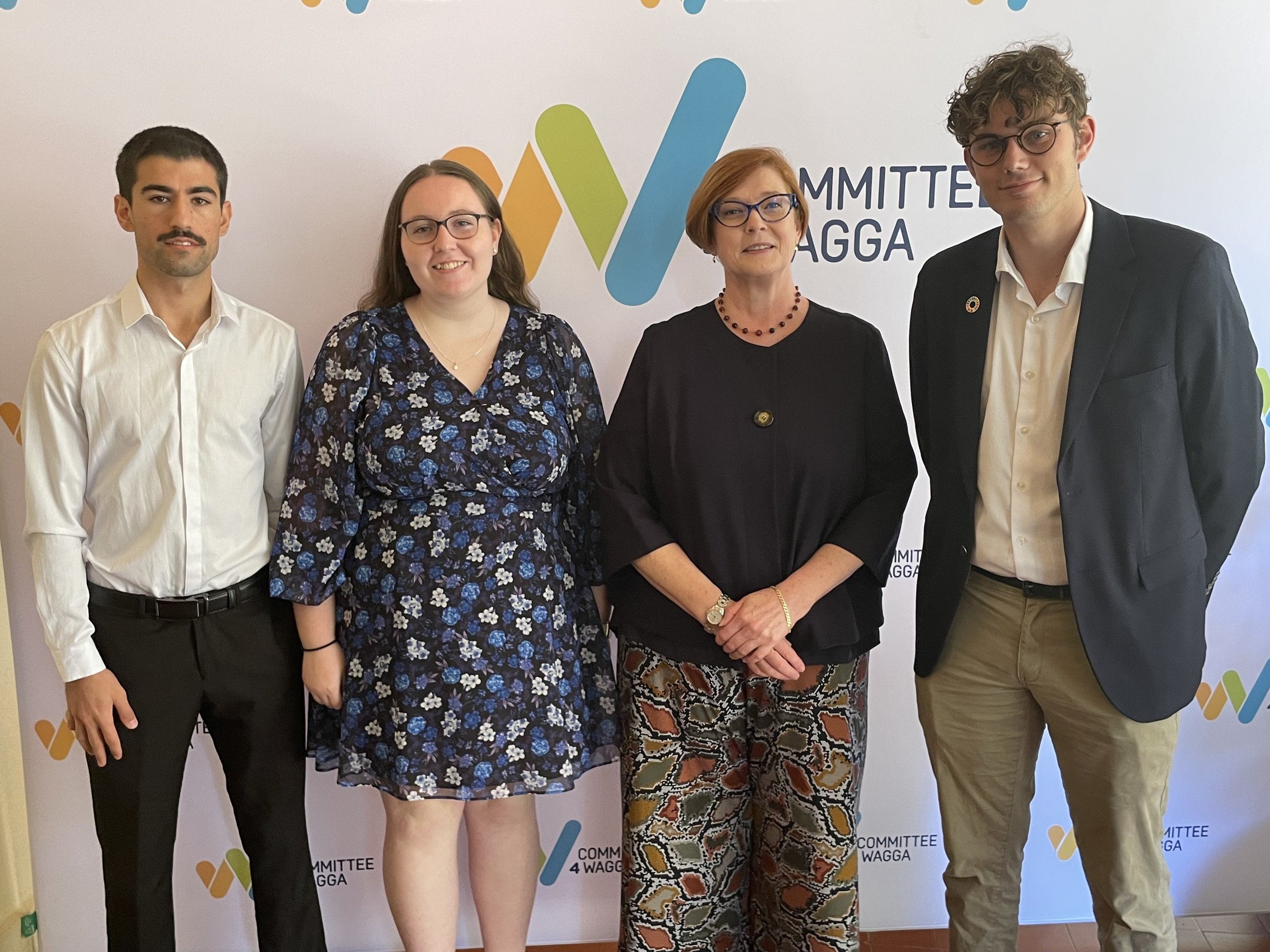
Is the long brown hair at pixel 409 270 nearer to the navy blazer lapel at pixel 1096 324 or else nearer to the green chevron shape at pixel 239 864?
the navy blazer lapel at pixel 1096 324

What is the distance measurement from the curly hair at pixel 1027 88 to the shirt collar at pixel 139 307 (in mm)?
1382

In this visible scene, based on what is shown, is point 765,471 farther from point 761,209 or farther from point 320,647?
point 320,647

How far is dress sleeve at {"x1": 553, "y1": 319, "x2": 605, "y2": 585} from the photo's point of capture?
1.93 meters

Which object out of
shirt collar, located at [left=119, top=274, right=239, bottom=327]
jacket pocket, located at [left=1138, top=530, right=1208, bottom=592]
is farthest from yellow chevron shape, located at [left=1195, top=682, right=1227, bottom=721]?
shirt collar, located at [left=119, top=274, right=239, bottom=327]

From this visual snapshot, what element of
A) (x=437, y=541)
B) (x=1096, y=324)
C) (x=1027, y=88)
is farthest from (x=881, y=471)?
(x=437, y=541)

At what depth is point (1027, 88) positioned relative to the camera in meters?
1.56

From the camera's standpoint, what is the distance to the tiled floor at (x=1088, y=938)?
246 cm

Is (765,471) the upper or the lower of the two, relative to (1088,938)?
upper

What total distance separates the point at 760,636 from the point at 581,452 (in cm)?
53

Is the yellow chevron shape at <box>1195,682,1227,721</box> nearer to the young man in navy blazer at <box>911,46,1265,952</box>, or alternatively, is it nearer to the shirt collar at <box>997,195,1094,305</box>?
the young man in navy blazer at <box>911,46,1265,952</box>

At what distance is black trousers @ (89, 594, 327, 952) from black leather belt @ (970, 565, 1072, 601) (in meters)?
1.36

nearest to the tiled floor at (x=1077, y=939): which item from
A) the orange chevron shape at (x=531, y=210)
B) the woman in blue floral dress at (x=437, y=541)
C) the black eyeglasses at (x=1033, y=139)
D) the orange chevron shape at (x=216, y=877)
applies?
the orange chevron shape at (x=216, y=877)

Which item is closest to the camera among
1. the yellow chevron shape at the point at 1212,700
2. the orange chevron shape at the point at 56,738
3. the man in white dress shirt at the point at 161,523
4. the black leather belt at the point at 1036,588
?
the black leather belt at the point at 1036,588

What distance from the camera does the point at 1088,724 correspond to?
5.51ft
